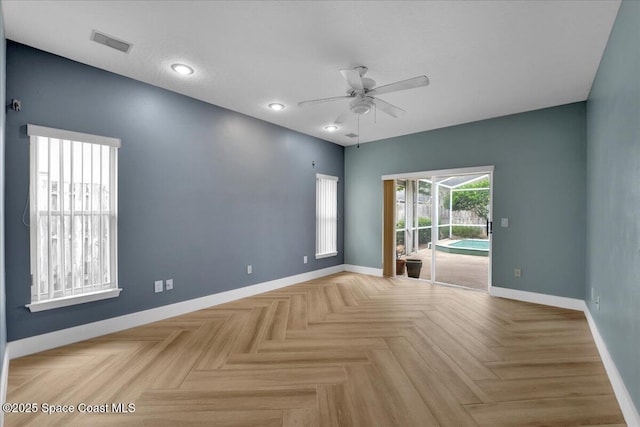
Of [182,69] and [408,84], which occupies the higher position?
[182,69]

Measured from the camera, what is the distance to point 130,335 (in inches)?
120

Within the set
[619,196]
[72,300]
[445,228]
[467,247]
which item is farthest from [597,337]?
[445,228]

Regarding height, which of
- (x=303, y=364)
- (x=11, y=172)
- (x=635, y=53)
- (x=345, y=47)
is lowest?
(x=303, y=364)

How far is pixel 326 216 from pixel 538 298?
3.72 meters

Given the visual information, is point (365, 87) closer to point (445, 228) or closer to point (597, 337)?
point (597, 337)

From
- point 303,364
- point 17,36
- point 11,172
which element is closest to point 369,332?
point 303,364

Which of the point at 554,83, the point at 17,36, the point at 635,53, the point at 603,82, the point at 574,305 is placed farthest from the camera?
the point at 574,305

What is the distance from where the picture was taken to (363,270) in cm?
620

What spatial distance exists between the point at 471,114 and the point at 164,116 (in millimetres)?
Answer: 4289

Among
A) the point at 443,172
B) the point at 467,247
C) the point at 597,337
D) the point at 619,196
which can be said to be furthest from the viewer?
the point at 467,247

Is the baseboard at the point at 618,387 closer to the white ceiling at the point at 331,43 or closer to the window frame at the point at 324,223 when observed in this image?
the white ceiling at the point at 331,43

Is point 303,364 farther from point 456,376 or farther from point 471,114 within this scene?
A: point 471,114

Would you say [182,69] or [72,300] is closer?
[72,300]

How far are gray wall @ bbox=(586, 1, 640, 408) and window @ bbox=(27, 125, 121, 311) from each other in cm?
427
